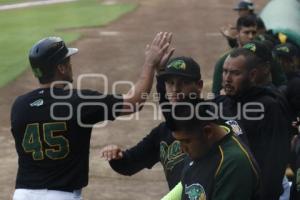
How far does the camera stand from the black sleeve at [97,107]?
433 centimetres

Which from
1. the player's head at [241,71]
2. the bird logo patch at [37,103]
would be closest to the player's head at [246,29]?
the player's head at [241,71]

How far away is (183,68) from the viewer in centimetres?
427

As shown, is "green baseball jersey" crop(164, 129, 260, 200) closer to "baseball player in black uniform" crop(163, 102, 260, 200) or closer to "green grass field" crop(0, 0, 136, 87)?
"baseball player in black uniform" crop(163, 102, 260, 200)

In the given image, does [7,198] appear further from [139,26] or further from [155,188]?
[139,26]

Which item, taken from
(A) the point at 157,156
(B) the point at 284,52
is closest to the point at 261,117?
(A) the point at 157,156

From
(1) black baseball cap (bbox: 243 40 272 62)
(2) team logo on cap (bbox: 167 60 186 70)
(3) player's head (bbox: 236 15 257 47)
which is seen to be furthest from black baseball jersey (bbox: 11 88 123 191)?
(3) player's head (bbox: 236 15 257 47)

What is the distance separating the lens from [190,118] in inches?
114

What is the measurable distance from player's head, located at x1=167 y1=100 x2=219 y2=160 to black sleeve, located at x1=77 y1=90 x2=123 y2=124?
1404 millimetres

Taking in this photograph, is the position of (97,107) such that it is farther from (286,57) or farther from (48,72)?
(286,57)

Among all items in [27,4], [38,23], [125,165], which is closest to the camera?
[125,165]

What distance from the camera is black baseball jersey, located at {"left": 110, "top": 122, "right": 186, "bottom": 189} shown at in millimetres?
4332

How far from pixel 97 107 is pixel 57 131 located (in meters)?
0.35

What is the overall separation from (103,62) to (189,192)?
39.1 feet

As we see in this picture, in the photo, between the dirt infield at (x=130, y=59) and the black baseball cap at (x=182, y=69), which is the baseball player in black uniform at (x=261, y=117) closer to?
the black baseball cap at (x=182, y=69)
